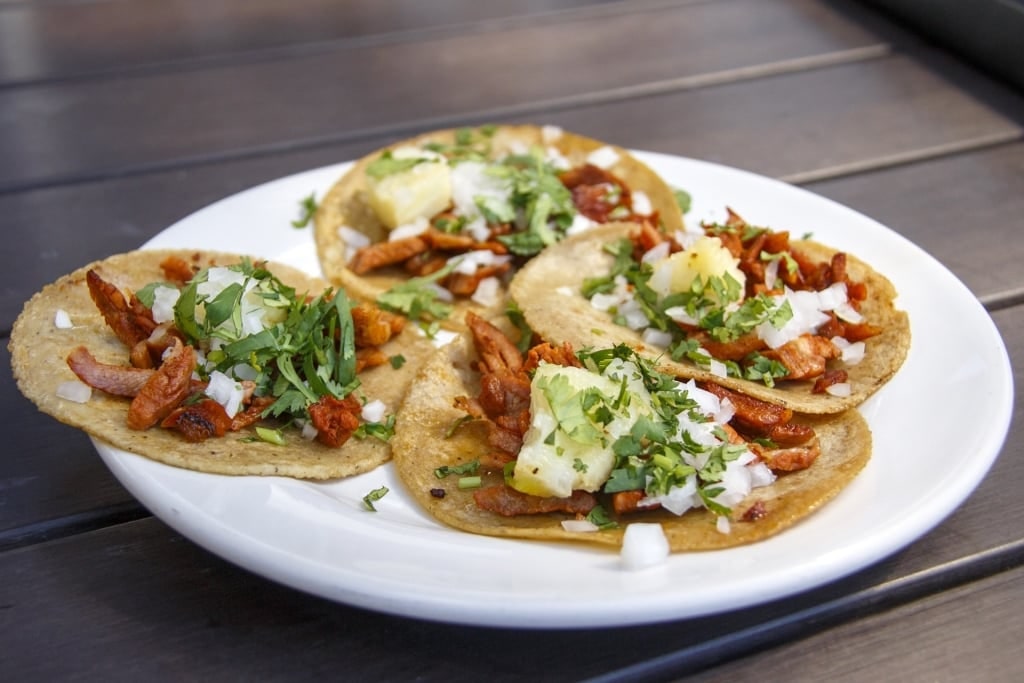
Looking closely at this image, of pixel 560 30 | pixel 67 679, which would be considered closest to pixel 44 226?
pixel 67 679

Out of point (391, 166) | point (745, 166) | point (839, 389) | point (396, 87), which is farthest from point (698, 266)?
point (396, 87)

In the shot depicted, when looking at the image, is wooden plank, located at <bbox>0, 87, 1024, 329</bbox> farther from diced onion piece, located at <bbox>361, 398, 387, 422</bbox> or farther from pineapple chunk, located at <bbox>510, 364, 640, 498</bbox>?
pineapple chunk, located at <bbox>510, 364, 640, 498</bbox>

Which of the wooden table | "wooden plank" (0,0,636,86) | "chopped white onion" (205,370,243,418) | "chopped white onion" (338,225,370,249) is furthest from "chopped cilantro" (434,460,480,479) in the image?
"wooden plank" (0,0,636,86)

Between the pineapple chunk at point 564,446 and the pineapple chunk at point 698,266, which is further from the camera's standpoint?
the pineapple chunk at point 698,266

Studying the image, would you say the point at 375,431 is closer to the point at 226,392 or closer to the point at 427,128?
the point at 226,392

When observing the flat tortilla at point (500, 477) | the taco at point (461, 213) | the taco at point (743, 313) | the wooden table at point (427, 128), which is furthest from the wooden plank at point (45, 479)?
the taco at point (743, 313)

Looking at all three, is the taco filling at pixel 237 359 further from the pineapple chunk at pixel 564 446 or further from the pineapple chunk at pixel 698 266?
the pineapple chunk at pixel 698 266
